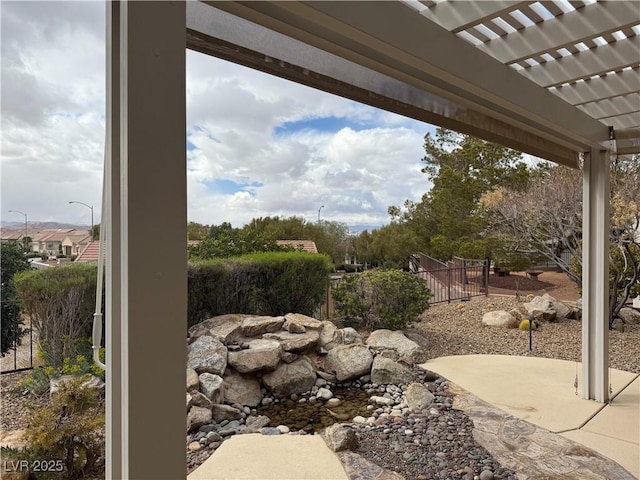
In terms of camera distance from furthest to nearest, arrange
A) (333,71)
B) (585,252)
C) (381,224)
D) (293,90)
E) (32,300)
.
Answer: (381,224) → (293,90) → (585,252) → (333,71) → (32,300)

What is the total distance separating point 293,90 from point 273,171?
1200 mm

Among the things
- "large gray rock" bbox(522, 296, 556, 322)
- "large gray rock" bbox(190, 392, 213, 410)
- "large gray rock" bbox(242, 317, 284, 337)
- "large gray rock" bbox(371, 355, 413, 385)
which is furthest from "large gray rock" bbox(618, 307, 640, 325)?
"large gray rock" bbox(190, 392, 213, 410)

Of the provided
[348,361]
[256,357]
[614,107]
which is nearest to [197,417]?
[256,357]

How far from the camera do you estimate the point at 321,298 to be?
16.0ft

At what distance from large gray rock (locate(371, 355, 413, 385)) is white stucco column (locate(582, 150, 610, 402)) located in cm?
159

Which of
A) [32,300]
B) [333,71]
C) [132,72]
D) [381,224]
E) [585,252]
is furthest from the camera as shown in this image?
[381,224]

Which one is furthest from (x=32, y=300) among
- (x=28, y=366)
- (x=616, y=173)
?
(x=616, y=173)

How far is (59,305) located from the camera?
1288mm

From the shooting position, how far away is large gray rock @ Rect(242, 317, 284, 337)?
4.06 metres

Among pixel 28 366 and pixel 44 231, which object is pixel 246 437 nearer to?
pixel 28 366

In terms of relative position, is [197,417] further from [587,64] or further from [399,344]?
[587,64]

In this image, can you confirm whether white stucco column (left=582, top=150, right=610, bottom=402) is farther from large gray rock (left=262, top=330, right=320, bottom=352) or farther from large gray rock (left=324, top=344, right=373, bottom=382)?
large gray rock (left=262, top=330, right=320, bottom=352)

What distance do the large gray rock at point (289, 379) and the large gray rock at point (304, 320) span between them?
527 mm

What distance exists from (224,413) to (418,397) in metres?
1.61
